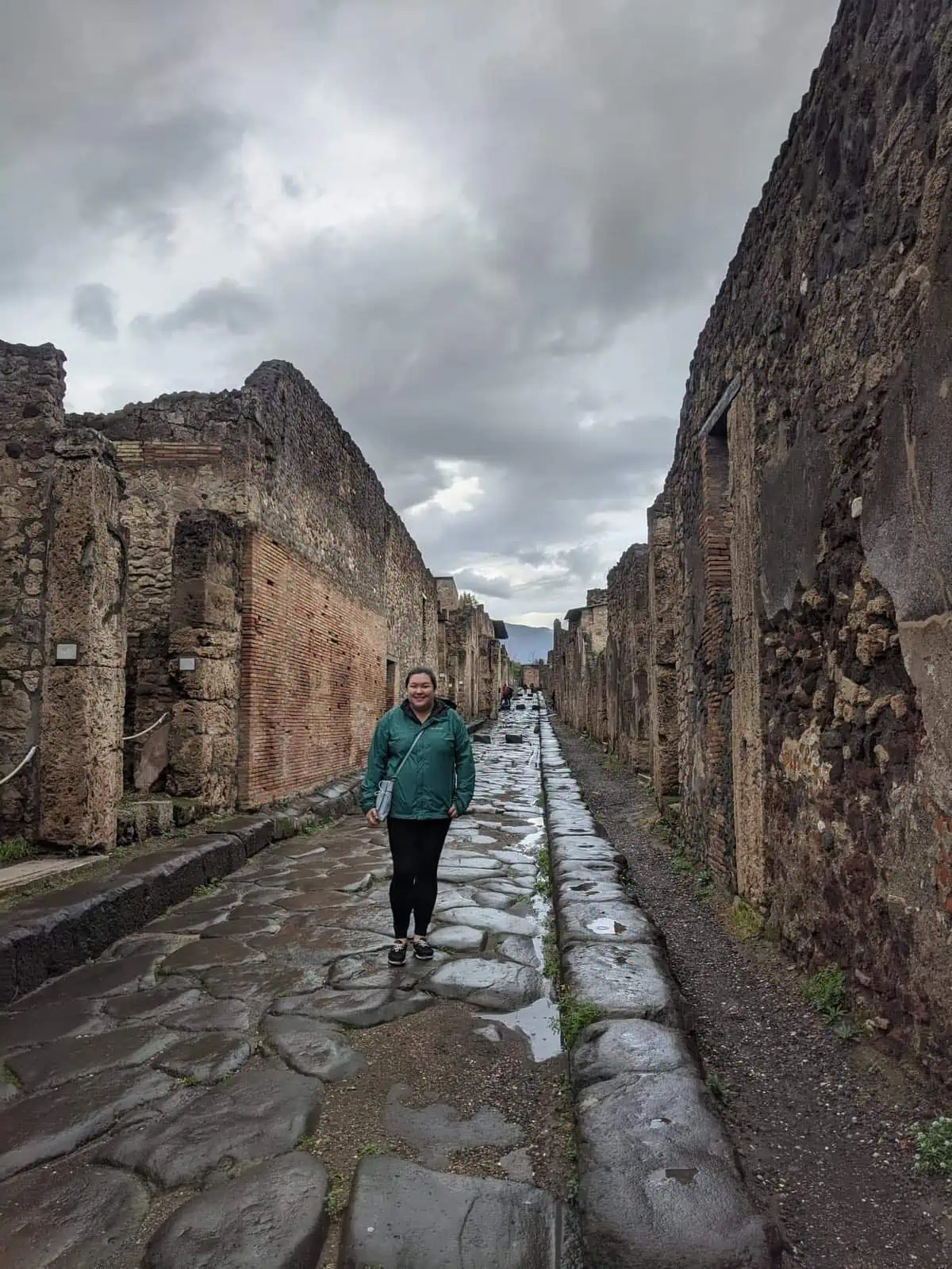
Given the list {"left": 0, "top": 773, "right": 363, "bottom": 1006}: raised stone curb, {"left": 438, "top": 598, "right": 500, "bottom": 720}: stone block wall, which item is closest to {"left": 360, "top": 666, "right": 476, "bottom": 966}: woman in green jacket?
{"left": 0, "top": 773, "right": 363, "bottom": 1006}: raised stone curb

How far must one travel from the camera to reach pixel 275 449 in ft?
28.4

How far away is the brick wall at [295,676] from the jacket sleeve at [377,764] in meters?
4.00

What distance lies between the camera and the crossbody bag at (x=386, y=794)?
398cm

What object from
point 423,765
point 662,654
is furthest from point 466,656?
point 423,765

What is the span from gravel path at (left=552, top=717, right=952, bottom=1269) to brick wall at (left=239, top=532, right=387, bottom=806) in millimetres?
5129

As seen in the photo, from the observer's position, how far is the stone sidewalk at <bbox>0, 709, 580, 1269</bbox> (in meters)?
1.87

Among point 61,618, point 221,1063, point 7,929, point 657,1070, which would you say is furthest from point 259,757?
point 657,1070

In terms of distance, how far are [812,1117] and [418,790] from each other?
7.14 ft

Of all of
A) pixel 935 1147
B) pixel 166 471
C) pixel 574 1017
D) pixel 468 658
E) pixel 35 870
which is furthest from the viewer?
pixel 468 658

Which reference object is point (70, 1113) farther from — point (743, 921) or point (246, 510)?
point (246, 510)

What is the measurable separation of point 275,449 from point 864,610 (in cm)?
720

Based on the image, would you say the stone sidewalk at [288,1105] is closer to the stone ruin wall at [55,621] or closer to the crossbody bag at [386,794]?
the crossbody bag at [386,794]

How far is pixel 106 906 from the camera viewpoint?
14.3ft

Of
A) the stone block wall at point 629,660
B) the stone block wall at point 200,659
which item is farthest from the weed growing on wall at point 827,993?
the stone block wall at point 629,660
